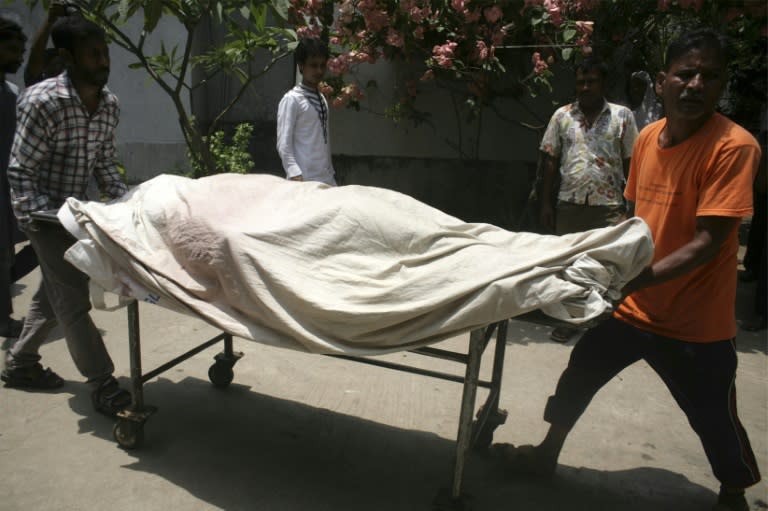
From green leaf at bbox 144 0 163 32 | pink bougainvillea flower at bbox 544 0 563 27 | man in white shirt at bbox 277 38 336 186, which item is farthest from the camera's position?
pink bougainvillea flower at bbox 544 0 563 27

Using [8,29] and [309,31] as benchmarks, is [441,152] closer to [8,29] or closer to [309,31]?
[309,31]

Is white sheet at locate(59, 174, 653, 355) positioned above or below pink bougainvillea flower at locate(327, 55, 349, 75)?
→ below

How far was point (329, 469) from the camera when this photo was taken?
9.16 feet

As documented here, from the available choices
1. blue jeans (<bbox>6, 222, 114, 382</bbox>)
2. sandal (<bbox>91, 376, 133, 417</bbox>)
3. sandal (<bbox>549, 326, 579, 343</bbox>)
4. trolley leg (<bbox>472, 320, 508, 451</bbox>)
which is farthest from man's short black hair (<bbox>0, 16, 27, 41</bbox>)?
sandal (<bbox>549, 326, 579, 343</bbox>)

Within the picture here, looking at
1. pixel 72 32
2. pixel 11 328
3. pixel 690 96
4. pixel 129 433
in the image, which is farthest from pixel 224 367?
pixel 690 96

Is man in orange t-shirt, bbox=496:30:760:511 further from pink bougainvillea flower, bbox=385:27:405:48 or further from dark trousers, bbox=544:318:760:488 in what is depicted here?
pink bougainvillea flower, bbox=385:27:405:48

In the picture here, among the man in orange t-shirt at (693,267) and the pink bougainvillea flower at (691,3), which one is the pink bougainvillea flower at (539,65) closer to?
the pink bougainvillea flower at (691,3)

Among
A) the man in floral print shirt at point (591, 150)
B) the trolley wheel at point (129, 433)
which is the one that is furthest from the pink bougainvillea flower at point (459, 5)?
the trolley wheel at point (129, 433)

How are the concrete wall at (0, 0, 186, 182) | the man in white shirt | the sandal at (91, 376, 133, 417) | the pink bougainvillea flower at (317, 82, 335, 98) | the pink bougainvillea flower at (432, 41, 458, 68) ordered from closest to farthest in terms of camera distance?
1. the sandal at (91, 376, 133, 417)
2. the man in white shirt
3. the pink bougainvillea flower at (432, 41, 458, 68)
4. the pink bougainvillea flower at (317, 82, 335, 98)
5. the concrete wall at (0, 0, 186, 182)

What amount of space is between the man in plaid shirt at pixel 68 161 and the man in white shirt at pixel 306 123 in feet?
4.02

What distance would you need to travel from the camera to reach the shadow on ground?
8.52ft

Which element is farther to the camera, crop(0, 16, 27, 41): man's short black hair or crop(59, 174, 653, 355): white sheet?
crop(0, 16, 27, 41): man's short black hair

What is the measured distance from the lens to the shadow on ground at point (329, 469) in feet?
8.52

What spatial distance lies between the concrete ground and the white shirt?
1249 mm
